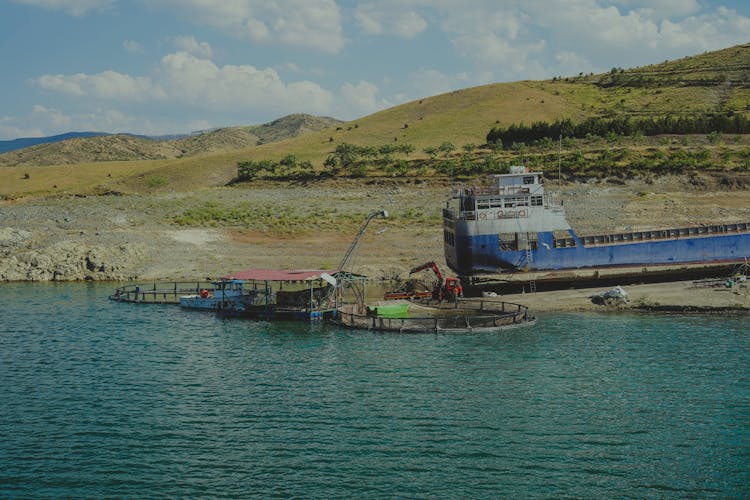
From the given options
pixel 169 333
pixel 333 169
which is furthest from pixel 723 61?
pixel 169 333

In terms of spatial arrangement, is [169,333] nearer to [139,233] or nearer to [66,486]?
[66,486]

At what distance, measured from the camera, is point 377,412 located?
32.6 meters

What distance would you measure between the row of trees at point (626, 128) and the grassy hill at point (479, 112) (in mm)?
7430

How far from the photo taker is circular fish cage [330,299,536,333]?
48.9m

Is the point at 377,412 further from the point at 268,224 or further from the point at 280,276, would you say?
the point at 268,224

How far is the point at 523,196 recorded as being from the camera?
202ft

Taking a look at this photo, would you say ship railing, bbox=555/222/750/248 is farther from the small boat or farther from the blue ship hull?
the small boat

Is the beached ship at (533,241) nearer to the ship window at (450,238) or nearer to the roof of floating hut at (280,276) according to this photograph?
the ship window at (450,238)

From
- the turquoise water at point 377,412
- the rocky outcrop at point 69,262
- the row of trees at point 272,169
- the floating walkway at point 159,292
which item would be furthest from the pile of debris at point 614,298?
the row of trees at point 272,169

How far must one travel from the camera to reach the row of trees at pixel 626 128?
416 feet

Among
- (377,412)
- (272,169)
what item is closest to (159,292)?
(377,412)

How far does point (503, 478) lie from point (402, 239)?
58018mm

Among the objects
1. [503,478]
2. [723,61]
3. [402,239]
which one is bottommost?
Result: [503,478]

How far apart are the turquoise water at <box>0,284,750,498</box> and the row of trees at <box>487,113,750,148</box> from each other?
86.3 meters
